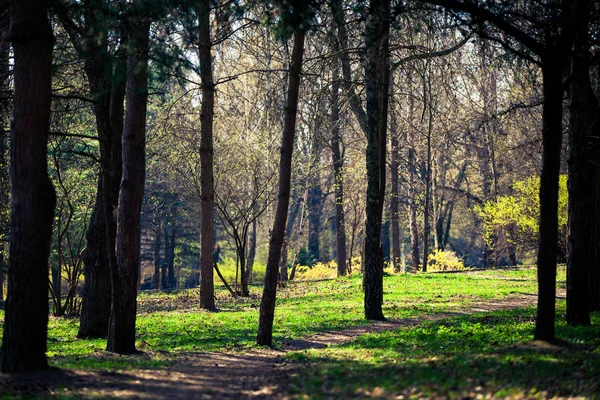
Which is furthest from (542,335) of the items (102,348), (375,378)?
(102,348)

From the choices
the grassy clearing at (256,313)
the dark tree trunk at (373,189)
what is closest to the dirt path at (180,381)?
the grassy clearing at (256,313)

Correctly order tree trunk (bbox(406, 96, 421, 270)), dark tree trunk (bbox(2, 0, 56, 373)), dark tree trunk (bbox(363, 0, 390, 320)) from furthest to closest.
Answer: tree trunk (bbox(406, 96, 421, 270))
dark tree trunk (bbox(363, 0, 390, 320))
dark tree trunk (bbox(2, 0, 56, 373))

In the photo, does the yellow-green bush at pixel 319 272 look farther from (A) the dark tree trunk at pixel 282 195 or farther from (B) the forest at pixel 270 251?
(A) the dark tree trunk at pixel 282 195

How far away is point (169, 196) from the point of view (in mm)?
44469

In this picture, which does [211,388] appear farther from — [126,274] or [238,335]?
[238,335]

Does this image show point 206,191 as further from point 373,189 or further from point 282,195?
point 282,195

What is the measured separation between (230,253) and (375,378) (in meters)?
53.3

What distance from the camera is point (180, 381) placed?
310 inches

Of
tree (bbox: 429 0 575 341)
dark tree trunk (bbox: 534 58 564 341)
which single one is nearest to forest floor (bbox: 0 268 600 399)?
dark tree trunk (bbox: 534 58 564 341)

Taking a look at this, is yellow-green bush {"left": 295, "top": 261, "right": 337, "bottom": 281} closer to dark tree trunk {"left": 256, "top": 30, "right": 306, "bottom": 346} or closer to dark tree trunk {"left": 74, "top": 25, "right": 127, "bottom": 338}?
dark tree trunk {"left": 74, "top": 25, "right": 127, "bottom": 338}

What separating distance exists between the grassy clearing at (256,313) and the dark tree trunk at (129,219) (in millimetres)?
466

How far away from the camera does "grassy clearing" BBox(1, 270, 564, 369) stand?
36.9 feet

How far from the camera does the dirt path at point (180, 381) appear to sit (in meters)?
7.11

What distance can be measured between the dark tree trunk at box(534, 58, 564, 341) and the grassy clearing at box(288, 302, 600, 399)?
459mm
